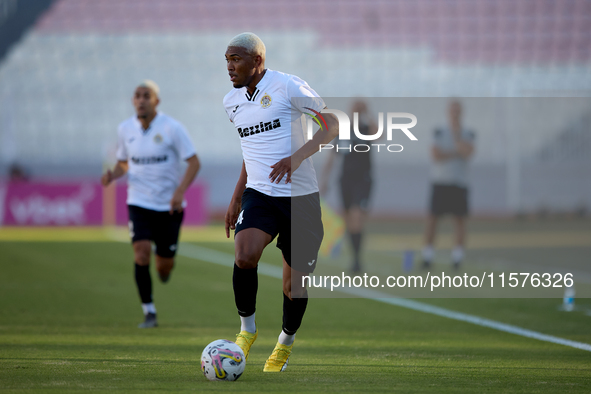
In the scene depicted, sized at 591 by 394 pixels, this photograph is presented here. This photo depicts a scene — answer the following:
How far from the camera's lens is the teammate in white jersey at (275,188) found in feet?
15.0

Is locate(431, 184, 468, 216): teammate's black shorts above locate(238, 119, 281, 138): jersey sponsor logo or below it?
below

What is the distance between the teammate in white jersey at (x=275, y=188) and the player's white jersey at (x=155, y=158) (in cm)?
263

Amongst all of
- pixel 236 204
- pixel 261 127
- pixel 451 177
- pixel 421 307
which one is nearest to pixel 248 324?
pixel 236 204

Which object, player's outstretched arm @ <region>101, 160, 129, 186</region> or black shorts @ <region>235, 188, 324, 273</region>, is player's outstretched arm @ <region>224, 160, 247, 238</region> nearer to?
black shorts @ <region>235, 188, 324, 273</region>

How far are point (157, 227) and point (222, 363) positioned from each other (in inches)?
125

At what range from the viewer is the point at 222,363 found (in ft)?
13.9

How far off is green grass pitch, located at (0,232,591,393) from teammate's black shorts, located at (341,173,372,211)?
5.99 ft

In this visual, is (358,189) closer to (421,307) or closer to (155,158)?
(421,307)

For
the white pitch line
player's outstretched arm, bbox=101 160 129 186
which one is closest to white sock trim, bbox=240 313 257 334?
the white pitch line

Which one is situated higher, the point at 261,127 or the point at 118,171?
the point at 261,127

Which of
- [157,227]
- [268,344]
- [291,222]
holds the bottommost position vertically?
[268,344]

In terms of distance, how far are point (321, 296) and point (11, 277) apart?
4.56 meters

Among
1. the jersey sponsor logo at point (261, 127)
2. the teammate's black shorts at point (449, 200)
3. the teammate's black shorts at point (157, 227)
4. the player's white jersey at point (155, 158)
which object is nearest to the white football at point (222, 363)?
the jersey sponsor logo at point (261, 127)

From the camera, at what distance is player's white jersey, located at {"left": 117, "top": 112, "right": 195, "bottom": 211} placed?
720 cm
